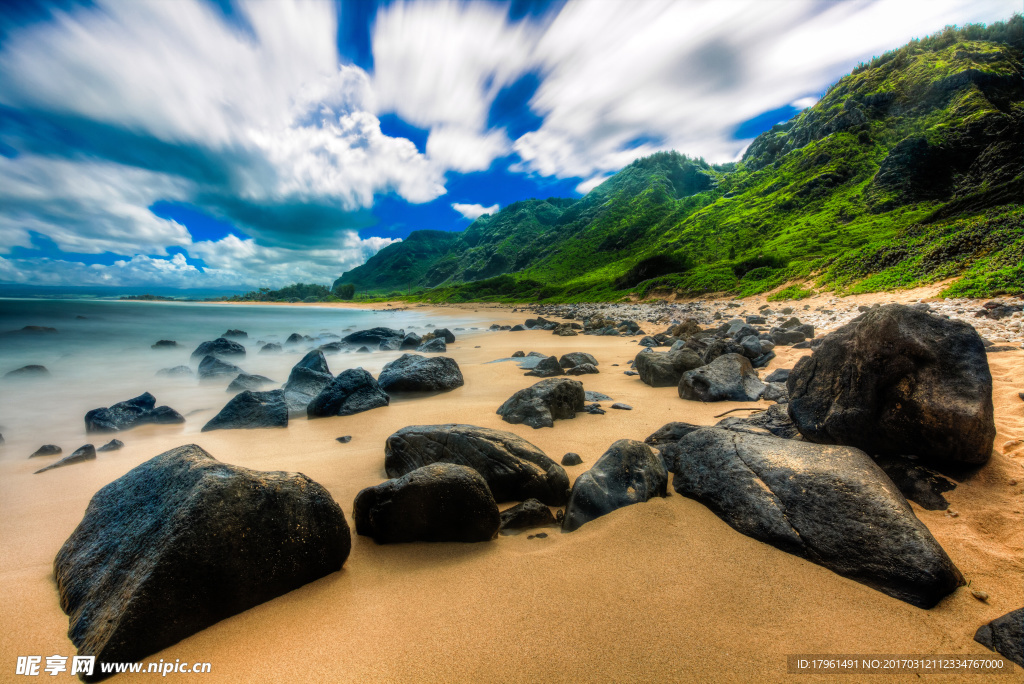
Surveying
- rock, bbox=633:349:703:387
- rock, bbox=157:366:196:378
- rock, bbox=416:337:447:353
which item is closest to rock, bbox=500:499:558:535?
rock, bbox=633:349:703:387

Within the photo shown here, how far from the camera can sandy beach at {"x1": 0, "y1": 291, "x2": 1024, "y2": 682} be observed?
1.96 metres

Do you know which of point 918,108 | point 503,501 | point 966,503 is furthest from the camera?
point 918,108

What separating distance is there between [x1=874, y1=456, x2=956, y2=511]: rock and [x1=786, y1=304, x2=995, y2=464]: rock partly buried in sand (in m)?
0.09

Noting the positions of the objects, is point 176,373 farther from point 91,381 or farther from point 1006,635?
point 1006,635

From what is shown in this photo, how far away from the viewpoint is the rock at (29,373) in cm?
1127

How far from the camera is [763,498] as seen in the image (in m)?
2.88

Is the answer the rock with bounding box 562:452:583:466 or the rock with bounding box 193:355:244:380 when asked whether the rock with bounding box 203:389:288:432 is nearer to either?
the rock with bounding box 562:452:583:466

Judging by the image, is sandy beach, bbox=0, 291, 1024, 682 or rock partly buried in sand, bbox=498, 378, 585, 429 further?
rock partly buried in sand, bbox=498, 378, 585, 429

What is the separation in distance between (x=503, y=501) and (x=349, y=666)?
1.81 meters

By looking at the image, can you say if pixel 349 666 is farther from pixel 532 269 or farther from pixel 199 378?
pixel 532 269

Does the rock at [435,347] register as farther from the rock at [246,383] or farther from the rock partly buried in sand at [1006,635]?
the rock partly buried in sand at [1006,635]

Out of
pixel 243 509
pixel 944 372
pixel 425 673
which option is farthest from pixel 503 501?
pixel 944 372

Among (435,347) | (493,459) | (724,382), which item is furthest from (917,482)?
(435,347)

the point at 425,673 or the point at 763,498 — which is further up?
the point at 763,498
